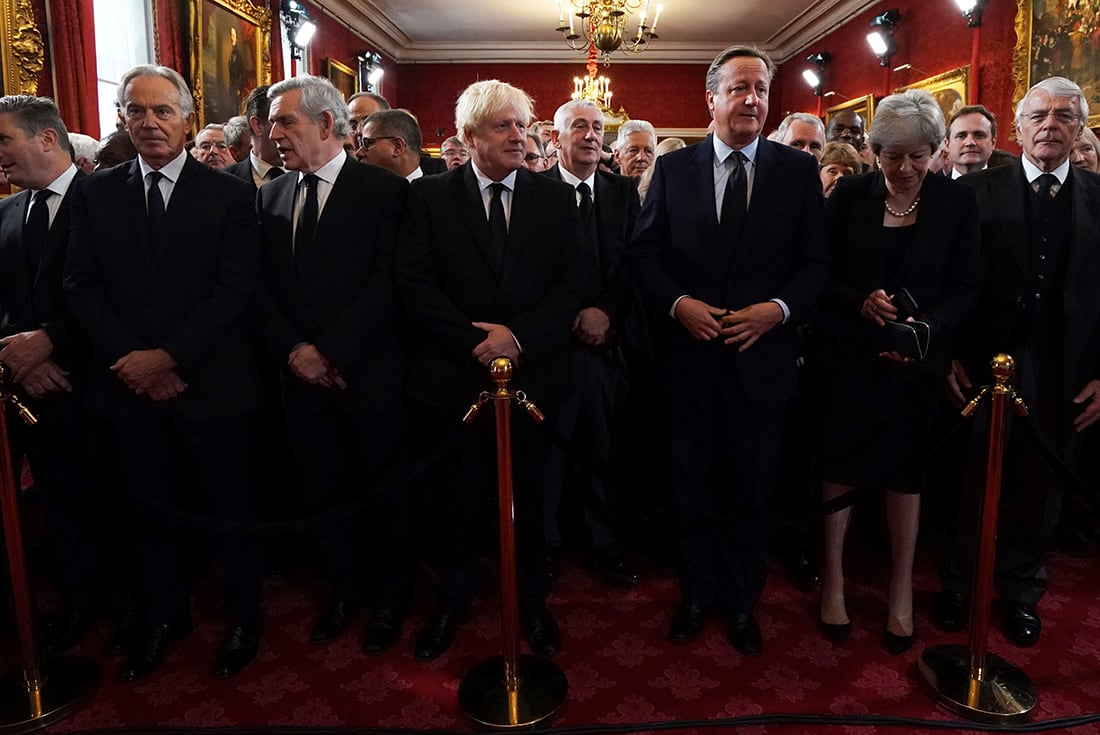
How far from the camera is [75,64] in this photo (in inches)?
243

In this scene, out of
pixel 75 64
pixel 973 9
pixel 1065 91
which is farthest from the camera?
pixel 973 9

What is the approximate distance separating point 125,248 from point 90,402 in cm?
53

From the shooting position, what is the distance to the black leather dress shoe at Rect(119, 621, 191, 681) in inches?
104

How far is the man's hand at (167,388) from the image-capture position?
2.53 m

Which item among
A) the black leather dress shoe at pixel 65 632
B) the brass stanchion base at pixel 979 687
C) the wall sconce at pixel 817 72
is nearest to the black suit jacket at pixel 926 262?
the brass stanchion base at pixel 979 687

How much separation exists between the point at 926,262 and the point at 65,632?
3.30m

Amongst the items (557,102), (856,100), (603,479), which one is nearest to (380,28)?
(557,102)

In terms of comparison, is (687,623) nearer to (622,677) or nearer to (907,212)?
(622,677)

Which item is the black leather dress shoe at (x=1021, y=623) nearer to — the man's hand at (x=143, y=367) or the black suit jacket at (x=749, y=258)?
the black suit jacket at (x=749, y=258)

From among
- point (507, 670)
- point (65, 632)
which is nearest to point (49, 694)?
point (65, 632)

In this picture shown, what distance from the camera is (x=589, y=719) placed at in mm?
2398

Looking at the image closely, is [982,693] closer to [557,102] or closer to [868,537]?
[868,537]

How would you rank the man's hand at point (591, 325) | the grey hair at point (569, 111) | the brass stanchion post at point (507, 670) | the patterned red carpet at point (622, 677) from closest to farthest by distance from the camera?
the brass stanchion post at point (507, 670) → the patterned red carpet at point (622, 677) → the man's hand at point (591, 325) → the grey hair at point (569, 111)

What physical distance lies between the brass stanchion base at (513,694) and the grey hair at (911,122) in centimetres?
205
